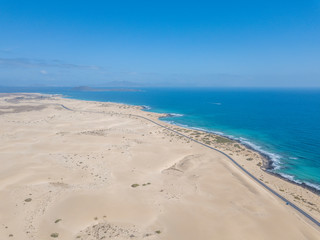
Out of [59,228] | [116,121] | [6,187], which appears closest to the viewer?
[59,228]

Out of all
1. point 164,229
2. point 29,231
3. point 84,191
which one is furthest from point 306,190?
point 29,231

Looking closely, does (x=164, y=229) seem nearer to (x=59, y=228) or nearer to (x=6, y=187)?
(x=59, y=228)

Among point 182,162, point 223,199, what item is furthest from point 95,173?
point 223,199

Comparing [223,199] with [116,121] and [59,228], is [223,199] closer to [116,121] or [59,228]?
[59,228]

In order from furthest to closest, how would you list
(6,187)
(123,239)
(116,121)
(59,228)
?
(116,121)
(6,187)
(59,228)
(123,239)

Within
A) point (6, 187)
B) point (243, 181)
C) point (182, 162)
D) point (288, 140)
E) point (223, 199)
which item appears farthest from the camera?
point (288, 140)

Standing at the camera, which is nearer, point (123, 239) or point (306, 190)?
point (123, 239)
